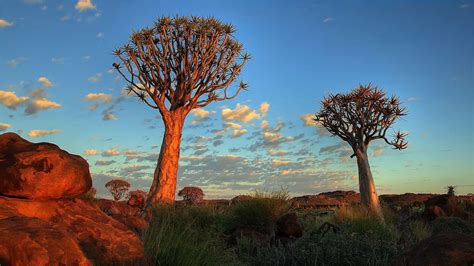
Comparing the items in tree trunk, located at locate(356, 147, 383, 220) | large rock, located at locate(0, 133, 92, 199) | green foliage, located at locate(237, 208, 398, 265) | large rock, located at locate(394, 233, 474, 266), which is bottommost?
green foliage, located at locate(237, 208, 398, 265)

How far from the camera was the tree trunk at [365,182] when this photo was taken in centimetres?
1927

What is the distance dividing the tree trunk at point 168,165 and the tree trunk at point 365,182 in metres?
8.02

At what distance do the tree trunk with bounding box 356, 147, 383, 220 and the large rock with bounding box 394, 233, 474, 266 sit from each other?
15.4 metres

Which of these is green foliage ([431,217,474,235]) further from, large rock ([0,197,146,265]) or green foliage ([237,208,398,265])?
large rock ([0,197,146,265])

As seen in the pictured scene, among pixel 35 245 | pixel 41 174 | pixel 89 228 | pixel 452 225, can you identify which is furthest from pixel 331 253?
pixel 452 225

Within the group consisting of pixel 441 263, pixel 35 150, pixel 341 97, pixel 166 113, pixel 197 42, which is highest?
pixel 197 42

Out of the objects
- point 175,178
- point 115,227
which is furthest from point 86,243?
point 175,178

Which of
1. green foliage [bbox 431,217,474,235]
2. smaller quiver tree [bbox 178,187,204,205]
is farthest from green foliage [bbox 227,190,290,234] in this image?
smaller quiver tree [bbox 178,187,204,205]

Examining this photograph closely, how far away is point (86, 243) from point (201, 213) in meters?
8.58

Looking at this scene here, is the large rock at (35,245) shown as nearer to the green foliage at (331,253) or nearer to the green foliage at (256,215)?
the green foliage at (331,253)

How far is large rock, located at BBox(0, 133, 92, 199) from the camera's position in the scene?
552 centimetres

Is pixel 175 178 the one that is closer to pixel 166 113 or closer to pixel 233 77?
pixel 166 113

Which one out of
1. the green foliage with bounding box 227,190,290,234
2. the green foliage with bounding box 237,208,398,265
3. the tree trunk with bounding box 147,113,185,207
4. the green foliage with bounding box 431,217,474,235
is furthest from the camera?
the tree trunk with bounding box 147,113,185,207

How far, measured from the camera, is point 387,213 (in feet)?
64.9
